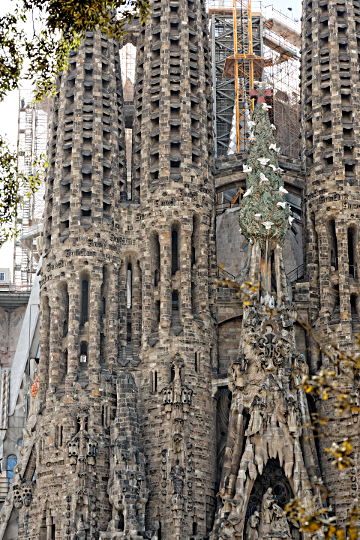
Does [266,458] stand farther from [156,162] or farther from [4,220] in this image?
[4,220]

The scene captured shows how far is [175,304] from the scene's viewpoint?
3919 cm

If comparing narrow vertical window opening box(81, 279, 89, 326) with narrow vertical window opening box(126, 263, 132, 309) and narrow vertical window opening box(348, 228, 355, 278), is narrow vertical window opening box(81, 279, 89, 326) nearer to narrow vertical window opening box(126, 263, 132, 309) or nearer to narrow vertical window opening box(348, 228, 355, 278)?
narrow vertical window opening box(126, 263, 132, 309)

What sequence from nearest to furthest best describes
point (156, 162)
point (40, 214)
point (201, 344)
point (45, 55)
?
point (45, 55) → point (201, 344) → point (156, 162) → point (40, 214)

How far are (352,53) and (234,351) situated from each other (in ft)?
40.9

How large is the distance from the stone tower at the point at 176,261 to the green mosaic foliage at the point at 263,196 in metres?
1.76

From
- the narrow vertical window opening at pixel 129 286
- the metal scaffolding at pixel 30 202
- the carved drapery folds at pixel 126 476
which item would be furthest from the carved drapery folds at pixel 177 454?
the metal scaffolding at pixel 30 202

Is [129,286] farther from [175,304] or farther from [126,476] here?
[126,476]

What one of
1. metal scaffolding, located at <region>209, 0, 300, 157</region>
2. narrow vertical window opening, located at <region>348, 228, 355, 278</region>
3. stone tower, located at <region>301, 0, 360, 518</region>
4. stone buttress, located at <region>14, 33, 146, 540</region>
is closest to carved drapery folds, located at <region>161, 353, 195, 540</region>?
stone buttress, located at <region>14, 33, 146, 540</region>

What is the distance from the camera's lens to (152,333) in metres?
38.7

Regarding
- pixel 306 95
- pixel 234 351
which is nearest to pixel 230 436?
pixel 234 351

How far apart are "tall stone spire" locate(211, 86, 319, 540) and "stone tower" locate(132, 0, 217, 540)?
48.5 inches

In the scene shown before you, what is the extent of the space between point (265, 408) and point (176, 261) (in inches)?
261

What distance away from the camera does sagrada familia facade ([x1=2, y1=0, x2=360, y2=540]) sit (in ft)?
118

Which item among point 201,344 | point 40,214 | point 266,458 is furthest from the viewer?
point 40,214
